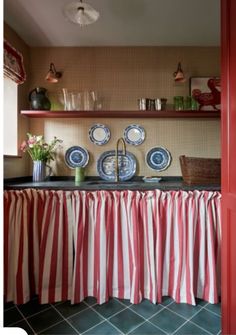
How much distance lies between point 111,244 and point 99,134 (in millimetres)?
1231

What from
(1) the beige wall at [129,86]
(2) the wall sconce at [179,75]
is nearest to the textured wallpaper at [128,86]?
(1) the beige wall at [129,86]

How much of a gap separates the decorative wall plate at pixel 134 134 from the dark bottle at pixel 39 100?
92 centimetres

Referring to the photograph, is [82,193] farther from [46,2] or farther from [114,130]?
[46,2]

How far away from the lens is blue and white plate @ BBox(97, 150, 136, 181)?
2.35 m

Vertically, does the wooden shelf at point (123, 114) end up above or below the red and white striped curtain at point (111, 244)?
above

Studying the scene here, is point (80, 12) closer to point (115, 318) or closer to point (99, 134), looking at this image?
point (99, 134)

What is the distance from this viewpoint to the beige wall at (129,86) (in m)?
2.38

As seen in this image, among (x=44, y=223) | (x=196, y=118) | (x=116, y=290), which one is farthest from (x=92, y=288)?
(x=196, y=118)

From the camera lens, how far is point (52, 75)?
7.32 ft

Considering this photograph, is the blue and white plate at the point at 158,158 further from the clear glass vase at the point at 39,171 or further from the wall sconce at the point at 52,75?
the wall sconce at the point at 52,75

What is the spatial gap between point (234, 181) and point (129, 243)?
0.95 metres

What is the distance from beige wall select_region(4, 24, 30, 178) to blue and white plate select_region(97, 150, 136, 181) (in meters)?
0.82

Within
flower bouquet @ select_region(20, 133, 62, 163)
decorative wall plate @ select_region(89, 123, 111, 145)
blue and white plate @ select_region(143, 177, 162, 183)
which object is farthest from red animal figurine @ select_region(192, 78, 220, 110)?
flower bouquet @ select_region(20, 133, 62, 163)

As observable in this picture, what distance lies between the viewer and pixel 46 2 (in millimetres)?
1710
